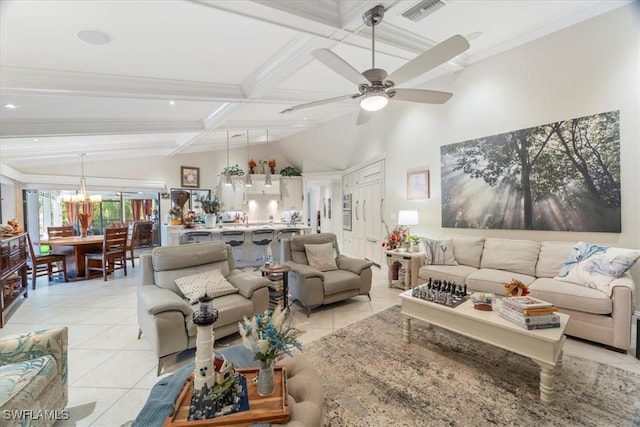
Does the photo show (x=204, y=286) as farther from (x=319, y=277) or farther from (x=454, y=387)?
(x=454, y=387)

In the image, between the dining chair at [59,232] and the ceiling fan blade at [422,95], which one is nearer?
the ceiling fan blade at [422,95]

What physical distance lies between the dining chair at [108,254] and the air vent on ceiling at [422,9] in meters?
6.03

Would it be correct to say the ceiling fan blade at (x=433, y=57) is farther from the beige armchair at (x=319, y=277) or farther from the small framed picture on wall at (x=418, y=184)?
the small framed picture on wall at (x=418, y=184)

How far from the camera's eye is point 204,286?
2904mm

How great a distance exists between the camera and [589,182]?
3.27 meters

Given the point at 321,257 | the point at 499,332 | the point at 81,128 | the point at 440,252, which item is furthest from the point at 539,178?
the point at 81,128

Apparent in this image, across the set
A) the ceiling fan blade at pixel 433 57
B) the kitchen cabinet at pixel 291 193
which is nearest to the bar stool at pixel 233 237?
the kitchen cabinet at pixel 291 193

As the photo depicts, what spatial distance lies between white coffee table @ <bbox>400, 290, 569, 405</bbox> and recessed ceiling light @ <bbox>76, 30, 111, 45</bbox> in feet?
11.8

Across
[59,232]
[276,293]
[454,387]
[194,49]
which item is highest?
[194,49]

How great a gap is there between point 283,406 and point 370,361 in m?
1.45

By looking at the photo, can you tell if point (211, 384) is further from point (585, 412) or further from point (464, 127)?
point (464, 127)

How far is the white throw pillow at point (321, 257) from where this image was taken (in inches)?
158

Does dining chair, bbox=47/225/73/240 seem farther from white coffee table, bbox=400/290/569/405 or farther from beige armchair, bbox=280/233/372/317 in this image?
white coffee table, bbox=400/290/569/405

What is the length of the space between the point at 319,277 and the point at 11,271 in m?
4.22
